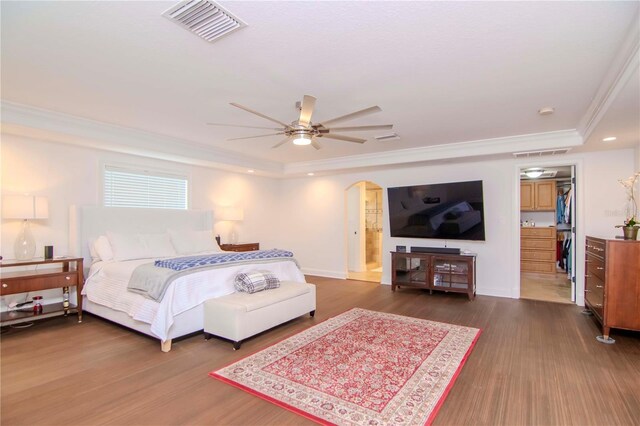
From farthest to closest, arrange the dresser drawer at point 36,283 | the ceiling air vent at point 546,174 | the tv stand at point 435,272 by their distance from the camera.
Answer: the ceiling air vent at point 546,174, the tv stand at point 435,272, the dresser drawer at point 36,283

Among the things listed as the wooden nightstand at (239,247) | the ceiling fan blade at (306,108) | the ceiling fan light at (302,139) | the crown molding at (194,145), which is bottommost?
the wooden nightstand at (239,247)

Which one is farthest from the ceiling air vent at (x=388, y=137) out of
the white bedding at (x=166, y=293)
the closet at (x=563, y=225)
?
the closet at (x=563, y=225)

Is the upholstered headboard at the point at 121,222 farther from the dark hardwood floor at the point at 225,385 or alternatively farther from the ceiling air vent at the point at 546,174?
the ceiling air vent at the point at 546,174

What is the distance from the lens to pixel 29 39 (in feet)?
7.79

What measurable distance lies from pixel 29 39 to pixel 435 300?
5640mm

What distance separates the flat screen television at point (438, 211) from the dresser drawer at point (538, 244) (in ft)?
9.59

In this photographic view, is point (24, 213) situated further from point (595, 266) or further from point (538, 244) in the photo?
point (538, 244)

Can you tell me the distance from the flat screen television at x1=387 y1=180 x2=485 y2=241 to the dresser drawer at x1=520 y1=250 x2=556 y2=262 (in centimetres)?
296

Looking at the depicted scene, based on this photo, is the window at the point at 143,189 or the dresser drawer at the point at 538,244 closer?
the window at the point at 143,189

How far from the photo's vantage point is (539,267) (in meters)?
7.73

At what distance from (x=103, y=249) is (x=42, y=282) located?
75 centimetres

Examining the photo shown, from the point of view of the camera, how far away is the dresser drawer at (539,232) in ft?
25.0

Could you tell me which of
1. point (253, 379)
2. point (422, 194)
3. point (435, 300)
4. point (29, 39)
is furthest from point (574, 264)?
point (29, 39)

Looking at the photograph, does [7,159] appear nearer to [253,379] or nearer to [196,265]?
[196,265]
